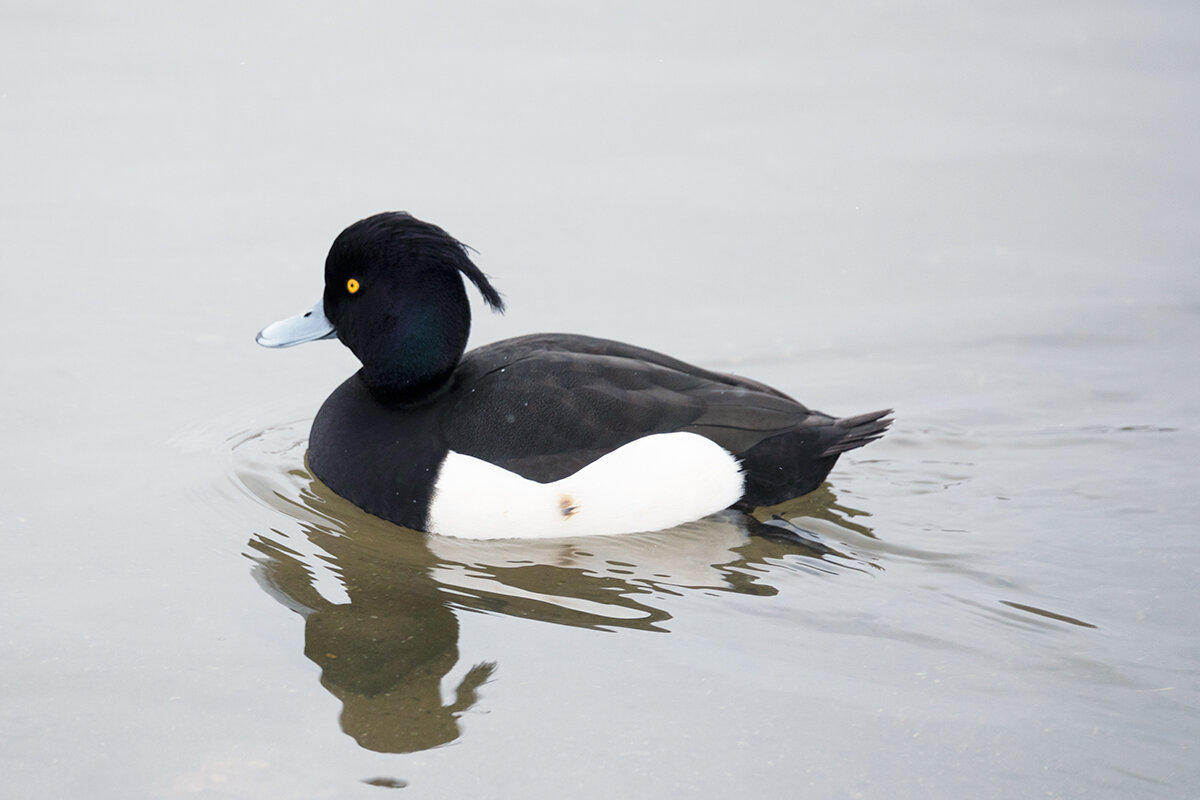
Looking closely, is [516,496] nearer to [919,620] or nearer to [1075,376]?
[919,620]

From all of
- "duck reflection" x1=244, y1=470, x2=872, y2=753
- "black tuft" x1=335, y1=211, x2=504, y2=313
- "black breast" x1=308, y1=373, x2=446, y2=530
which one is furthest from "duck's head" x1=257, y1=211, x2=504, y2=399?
"duck reflection" x1=244, y1=470, x2=872, y2=753

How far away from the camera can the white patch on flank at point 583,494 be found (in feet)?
16.3

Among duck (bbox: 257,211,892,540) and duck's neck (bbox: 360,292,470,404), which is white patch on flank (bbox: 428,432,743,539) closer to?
duck (bbox: 257,211,892,540)

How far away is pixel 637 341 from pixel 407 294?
188 centimetres

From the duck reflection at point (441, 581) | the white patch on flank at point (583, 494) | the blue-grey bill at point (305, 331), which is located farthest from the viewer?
the blue-grey bill at point (305, 331)

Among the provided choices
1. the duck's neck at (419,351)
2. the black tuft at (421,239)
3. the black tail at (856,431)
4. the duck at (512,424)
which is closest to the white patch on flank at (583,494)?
the duck at (512,424)

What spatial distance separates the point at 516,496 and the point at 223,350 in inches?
91.0

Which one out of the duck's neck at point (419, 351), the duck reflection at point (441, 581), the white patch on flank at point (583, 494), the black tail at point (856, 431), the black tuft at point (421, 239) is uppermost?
the black tuft at point (421, 239)

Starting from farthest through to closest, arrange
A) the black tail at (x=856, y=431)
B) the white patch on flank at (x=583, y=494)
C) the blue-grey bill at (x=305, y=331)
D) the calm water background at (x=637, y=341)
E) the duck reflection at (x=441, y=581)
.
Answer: the blue-grey bill at (x=305, y=331)
the black tail at (x=856, y=431)
the white patch on flank at (x=583, y=494)
the duck reflection at (x=441, y=581)
the calm water background at (x=637, y=341)

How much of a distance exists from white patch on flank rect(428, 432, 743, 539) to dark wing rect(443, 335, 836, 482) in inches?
1.5

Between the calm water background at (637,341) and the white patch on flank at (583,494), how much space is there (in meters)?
0.10

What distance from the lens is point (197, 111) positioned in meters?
8.81

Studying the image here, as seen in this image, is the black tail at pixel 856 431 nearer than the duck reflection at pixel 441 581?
No

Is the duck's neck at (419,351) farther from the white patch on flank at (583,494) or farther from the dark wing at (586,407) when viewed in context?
the white patch on flank at (583,494)
